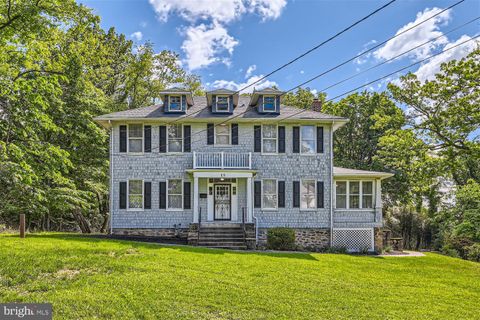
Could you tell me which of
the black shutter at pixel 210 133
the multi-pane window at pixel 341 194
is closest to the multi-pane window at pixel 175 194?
the black shutter at pixel 210 133

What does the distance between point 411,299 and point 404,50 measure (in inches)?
236

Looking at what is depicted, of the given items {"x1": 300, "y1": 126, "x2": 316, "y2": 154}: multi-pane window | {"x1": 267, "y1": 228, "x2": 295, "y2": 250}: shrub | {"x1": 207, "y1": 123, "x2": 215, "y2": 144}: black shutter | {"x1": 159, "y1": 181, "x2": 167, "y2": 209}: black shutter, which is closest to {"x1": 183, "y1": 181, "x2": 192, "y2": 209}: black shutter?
{"x1": 159, "y1": 181, "x2": 167, "y2": 209}: black shutter

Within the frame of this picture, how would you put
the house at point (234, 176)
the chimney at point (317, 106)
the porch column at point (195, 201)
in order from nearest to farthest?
the porch column at point (195, 201) → the house at point (234, 176) → the chimney at point (317, 106)

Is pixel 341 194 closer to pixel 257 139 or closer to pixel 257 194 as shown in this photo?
pixel 257 194

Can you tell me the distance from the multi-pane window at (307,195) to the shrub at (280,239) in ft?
5.43

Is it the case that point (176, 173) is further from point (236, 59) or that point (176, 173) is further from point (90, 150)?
point (236, 59)

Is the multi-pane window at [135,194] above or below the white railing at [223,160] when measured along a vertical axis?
below

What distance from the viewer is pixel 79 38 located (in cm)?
2550

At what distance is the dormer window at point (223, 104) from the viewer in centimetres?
1891

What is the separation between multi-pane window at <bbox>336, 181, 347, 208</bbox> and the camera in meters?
18.9

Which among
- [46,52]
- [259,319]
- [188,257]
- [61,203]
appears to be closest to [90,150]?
[61,203]

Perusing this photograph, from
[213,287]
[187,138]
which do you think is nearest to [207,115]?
[187,138]

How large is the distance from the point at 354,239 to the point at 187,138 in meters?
9.52

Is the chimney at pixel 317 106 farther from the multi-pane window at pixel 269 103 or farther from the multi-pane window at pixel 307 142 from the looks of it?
the multi-pane window at pixel 269 103
